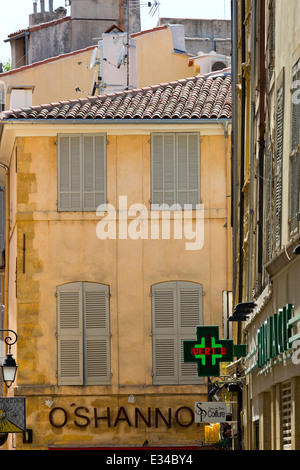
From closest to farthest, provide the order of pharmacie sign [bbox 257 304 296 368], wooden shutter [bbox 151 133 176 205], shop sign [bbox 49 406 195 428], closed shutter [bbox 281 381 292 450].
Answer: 1. pharmacie sign [bbox 257 304 296 368]
2. closed shutter [bbox 281 381 292 450]
3. shop sign [bbox 49 406 195 428]
4. wooden shutter [bbox 151 133 176 205]

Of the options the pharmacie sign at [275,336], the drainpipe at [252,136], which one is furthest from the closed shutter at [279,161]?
the drainpipe at [252,136]

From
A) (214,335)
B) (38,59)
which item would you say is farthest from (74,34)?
(214,335)

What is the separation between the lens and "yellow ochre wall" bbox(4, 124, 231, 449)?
2792 centimetres

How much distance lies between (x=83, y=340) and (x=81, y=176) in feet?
11.9

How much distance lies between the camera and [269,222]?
16.3 metres

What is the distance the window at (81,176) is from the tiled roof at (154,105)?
69cm

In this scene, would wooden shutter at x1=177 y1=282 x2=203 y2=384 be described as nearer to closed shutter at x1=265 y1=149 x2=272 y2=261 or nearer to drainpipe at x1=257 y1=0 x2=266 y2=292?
drainpipe at x1=257 y1=0 x2=266 y2=292

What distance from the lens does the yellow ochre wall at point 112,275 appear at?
27.9 m

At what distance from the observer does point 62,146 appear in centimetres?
2878

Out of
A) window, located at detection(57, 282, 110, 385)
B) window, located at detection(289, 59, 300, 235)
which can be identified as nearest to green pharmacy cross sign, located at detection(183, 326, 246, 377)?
window, located at detection(57, 282, 110, 385)

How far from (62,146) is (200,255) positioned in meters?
3.89

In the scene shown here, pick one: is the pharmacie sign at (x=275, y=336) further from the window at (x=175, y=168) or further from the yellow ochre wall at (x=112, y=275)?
the window at (x=175, y=168)

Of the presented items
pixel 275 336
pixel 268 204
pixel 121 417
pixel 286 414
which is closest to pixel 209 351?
pixel 268 204

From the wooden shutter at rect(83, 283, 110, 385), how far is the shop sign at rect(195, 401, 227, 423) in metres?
4.78
